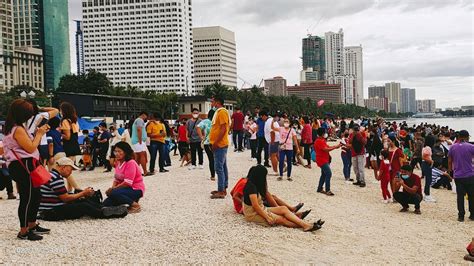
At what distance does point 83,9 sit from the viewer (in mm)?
173875

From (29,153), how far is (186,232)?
2456mm

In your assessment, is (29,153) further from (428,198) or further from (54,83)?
(54,83)

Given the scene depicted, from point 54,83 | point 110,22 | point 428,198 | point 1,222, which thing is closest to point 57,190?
point 1,222

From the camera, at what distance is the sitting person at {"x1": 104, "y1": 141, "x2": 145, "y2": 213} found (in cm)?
784

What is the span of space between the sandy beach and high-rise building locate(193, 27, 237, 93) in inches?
6952

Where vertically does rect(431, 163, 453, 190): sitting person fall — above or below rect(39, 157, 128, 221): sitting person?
below

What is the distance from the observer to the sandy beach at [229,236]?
5867mm

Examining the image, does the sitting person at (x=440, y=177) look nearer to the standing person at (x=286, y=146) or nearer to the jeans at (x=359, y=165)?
the jeans at (x=359, y=165)

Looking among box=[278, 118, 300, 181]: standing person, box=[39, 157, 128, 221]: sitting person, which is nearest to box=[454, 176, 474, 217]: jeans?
box=[278, 118, 300, 181]: standing person

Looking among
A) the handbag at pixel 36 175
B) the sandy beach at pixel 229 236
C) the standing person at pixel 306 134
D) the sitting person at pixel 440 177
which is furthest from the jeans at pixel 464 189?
the handbag at pixel 36 175

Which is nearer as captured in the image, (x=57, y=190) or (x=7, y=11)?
(x=57, y=190)

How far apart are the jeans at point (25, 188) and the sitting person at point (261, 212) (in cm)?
317

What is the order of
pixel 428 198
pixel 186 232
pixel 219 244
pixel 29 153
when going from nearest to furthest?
pixel 29 153 < pixel 219 244 < pixel 186 232 < pixel 428 198

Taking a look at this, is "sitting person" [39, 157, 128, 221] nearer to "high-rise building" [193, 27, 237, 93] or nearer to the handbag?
the handbag
